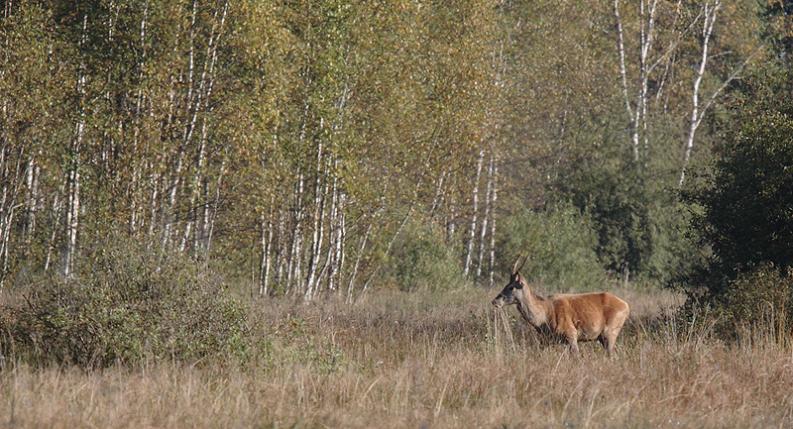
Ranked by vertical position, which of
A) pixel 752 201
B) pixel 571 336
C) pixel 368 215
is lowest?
pixel 571 336

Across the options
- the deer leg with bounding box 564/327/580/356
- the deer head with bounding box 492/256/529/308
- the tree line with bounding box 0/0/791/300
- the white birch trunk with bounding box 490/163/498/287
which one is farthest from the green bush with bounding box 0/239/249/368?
the white birch trunk with bounding box 490/163/498/287

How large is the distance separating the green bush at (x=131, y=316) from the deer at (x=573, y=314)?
494 centimetres

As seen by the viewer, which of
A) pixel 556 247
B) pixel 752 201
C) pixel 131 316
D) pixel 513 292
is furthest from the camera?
pixel 556 247

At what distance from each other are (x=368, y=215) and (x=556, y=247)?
7.93m

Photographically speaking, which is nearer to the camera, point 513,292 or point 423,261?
point 513,292

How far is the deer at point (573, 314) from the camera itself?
56.1 ft

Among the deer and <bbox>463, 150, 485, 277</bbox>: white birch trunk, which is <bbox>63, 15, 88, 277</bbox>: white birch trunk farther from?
<bbox>463, 150, 485, 277</bbox>: white birch trunk

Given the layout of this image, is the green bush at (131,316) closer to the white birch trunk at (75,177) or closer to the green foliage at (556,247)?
the white birch trunk at (75,177)

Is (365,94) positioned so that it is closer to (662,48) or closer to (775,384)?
(775,384)

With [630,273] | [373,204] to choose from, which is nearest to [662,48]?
[630,273]

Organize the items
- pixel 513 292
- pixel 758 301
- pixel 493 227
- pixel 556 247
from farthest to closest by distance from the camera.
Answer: pixel 493 227, pixel 556 247, pixel 513 292, pixel 758 301

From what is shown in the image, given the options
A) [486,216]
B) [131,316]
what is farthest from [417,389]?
[486,216]

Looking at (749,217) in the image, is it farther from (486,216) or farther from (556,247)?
(486,216)

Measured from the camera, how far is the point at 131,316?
1323cm
